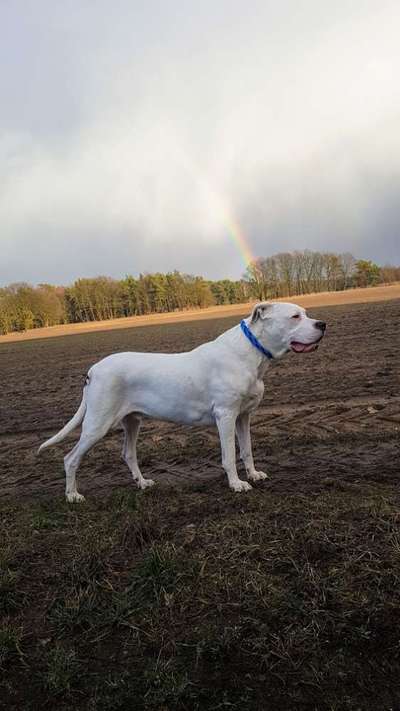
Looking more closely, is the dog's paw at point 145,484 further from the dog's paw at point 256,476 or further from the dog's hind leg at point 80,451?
the dog's paw at point 256,476

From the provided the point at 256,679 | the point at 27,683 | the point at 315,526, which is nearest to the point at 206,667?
the point at 256,679

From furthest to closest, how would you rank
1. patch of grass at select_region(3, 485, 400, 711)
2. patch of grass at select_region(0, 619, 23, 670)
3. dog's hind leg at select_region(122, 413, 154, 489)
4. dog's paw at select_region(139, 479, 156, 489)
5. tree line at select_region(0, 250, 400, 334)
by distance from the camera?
1. tree line at select_region(0, 250, 400, 334)
2. dog's hind leg at select_region(122, 413, 154, 489)
3. dog's paw at select_region(139, 479, 156, 489)
4. patch of grass at select_region(0, 619, 23, 670)
5. patch of grass at select_region(3, 485, 400, 711)

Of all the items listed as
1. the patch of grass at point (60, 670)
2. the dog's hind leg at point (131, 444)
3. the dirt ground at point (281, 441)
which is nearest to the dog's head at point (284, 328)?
the dirt ground at point (281, 441)

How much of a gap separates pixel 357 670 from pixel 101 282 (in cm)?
12527

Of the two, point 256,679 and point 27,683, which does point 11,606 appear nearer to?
point 27,683

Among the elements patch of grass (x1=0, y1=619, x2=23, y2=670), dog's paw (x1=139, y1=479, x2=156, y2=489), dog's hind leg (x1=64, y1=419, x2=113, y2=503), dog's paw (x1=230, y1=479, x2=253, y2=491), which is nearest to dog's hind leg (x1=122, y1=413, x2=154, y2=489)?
dog's paw (x1=139, y1=479, x2=156, y2=489)

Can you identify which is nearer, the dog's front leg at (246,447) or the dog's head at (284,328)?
the dog's head at (284,328)

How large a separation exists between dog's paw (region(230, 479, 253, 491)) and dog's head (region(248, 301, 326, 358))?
147 cm

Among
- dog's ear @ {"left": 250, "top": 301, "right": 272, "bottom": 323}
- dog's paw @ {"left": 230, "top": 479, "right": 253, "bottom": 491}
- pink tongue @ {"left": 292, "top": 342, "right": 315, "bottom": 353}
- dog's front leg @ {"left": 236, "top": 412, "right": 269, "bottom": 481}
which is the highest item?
dog's ear @ {"left": 250, "top": 301, "right": 272, "bottom": 323}

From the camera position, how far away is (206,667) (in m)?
2.75

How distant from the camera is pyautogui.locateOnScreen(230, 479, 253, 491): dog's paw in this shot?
507 centimetres

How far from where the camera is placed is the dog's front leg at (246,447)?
5.45m

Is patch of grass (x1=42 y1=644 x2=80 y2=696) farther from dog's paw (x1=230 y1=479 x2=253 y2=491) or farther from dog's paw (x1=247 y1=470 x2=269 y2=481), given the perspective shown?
dog's paw (x1=247 y1=470 x2=269 y2=481)

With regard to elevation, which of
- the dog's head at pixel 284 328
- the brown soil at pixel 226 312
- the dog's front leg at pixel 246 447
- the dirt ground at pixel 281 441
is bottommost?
the brown soil at pixel 226 312
